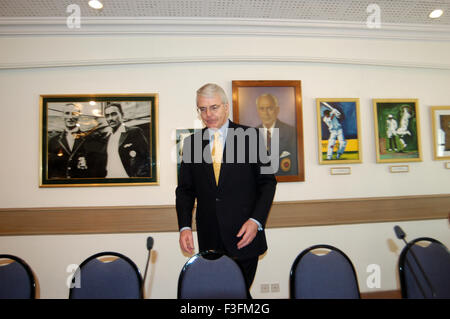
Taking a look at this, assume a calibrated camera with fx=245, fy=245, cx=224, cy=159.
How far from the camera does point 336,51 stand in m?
3.04

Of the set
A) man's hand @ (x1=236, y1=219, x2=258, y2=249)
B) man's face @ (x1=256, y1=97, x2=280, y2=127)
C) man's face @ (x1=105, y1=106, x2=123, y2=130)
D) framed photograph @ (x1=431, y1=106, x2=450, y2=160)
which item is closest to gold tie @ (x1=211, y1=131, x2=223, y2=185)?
man's hand @ (x1=236, y1=219, x2=258, y2=249)

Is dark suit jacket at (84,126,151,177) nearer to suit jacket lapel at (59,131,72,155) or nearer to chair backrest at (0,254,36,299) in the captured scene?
suit jacket lapel at (59,131,72,155)

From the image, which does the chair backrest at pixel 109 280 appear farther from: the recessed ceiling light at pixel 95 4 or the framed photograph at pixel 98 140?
the recessed ceiling light at pixel 95 4

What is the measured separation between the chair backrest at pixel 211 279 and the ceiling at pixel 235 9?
2534 millimetres

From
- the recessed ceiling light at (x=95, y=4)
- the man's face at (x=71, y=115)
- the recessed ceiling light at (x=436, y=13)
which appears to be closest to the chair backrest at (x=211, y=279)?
the man's face at (x=71, y=115)

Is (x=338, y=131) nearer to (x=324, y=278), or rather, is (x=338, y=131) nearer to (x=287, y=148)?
(x=287, y=148)

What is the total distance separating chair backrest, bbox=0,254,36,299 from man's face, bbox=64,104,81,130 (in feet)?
5.44

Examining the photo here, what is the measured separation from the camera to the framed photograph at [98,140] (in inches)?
110

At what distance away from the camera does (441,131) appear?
314cm

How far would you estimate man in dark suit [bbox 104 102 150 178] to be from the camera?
2814 millimetres

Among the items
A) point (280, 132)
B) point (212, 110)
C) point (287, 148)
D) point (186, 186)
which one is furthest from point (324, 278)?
point (280, 132)

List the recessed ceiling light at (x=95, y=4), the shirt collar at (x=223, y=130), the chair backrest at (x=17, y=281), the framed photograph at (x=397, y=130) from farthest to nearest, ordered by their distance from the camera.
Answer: the framed photograph at (x=397, y=130), the recessed ceiling light at (x=95, y=4), the shirt collar at (x=223, y=130), the chair backrest at (x=17, y=281)

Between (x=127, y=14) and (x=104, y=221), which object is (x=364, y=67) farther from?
(x=104, y=221)

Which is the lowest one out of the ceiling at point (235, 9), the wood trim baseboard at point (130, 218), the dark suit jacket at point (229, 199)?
the wood trim baseboard at point (130, 218)
